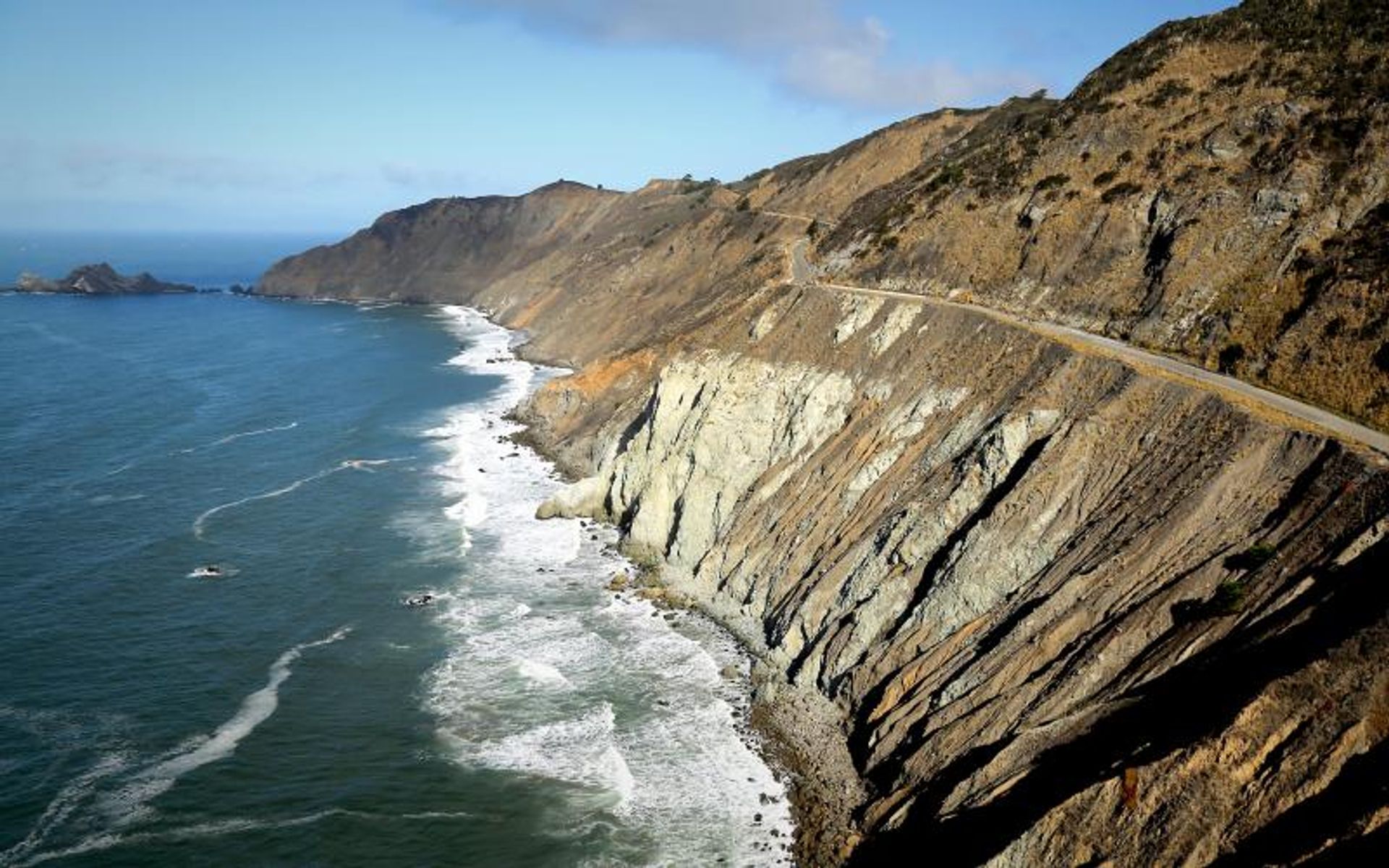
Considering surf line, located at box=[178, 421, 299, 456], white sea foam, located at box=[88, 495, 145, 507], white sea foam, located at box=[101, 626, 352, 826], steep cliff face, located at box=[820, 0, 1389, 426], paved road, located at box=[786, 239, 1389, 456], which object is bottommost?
white sea foam, located at box=[101, 626, 352, 826]

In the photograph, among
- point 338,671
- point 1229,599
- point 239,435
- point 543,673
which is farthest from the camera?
point 239,435

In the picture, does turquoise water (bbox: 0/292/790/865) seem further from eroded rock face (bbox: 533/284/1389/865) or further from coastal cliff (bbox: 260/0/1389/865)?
eroded rock face (bbox: 533/284/1389/865)

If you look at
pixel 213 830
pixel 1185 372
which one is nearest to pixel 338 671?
pixel 213 830

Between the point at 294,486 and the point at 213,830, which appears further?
the point at 294,486

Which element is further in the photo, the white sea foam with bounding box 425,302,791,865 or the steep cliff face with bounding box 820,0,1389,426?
the steep cliff face with bounding box 820,0,1389,426

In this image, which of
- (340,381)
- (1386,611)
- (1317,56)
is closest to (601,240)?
(340,381)

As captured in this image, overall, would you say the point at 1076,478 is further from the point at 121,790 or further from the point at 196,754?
the point at 121,790

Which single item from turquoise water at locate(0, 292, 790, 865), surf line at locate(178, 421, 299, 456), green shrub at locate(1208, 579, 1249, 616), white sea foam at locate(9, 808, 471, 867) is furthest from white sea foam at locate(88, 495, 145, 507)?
green shrub at locate(1208, 579, 1249, 616)
